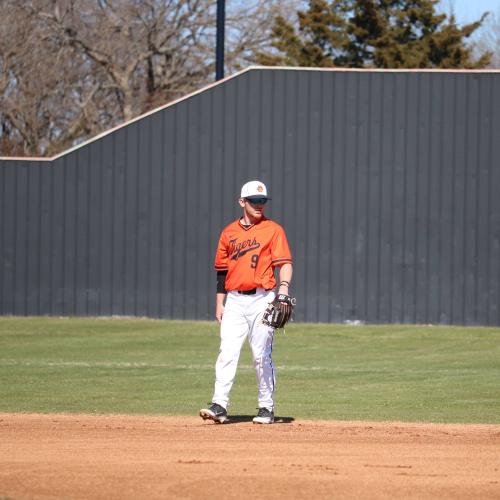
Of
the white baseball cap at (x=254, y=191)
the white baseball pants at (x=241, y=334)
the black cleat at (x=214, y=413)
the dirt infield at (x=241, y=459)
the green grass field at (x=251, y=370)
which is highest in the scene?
the white baseball cap at (x=254, y=191)

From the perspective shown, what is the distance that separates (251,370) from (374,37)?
25.5 m

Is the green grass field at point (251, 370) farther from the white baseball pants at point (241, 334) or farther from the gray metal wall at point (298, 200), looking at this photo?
the white baseball pants at point (241, 334)

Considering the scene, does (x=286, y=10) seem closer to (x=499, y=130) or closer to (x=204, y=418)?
(x=499, y=130)

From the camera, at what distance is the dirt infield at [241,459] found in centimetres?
736

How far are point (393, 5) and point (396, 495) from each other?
34681 mm

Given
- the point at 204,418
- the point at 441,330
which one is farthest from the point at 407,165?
the point at 204,418

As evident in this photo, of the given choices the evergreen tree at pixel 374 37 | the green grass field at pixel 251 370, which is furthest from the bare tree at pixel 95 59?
the green grass field at pixel 251 370

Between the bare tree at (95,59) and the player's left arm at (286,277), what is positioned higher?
the bare tree at (95,59)

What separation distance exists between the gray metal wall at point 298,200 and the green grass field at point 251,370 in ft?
2.40

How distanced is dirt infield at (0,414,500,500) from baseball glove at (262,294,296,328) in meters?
0.95

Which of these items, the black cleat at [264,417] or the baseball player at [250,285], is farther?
the black cleat at [264,417]

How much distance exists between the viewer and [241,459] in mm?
8406

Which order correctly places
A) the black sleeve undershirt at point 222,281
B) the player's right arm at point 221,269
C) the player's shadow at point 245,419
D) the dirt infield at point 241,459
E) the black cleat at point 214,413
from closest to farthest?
the dirt infield at point 241,459
the black cleat at point 214,413
the player's right arm at point 221,269
the black sleeve undershirt at point 222,281
the player's shadow at point 245,419

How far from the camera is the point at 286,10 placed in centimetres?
4325
